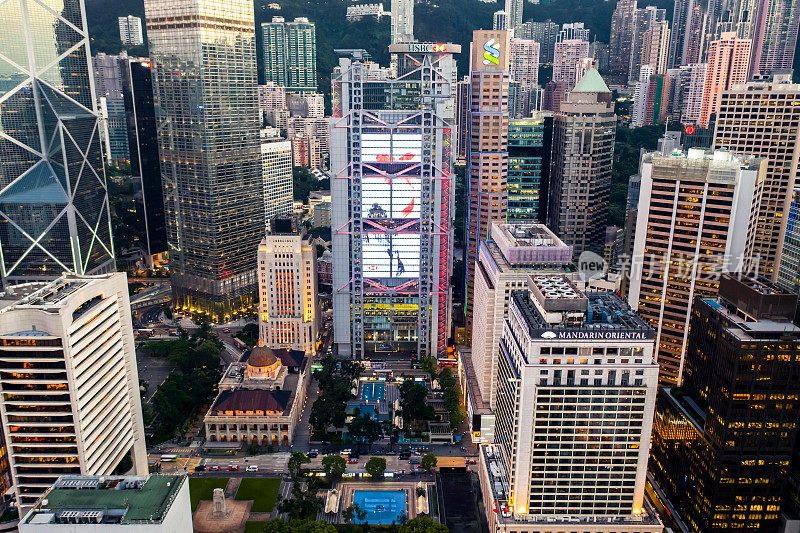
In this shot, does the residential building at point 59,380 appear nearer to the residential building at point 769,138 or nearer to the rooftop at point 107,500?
the rooftop at point 107,500

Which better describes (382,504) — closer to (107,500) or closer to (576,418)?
(576,418)

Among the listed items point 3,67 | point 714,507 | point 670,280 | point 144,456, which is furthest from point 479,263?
point 3,67

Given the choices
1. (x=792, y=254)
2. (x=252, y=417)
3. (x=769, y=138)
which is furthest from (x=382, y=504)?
(x=769, y=138)

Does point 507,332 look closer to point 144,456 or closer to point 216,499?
point 216,499

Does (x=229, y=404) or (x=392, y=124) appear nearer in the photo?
(x=229, y=404)

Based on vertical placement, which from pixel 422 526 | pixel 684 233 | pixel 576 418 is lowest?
pixel 422 526

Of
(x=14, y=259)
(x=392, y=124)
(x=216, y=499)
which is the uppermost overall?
(x=392, y=124)

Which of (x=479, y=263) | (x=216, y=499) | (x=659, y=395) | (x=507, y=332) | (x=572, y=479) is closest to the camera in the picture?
(x=572, y=479)
